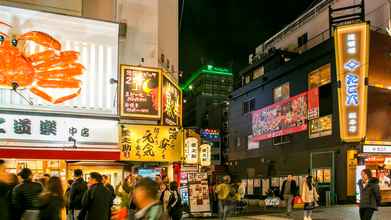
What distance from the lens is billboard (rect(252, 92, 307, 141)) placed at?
35.7 m

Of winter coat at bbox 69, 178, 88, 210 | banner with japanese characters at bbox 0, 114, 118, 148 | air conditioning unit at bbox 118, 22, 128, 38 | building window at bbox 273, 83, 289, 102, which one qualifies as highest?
building window at bbox 273, 83, 289, 102

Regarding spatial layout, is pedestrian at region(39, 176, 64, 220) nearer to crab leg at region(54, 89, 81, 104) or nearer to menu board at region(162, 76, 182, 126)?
crab leg at region(54, 89, 81, 104)

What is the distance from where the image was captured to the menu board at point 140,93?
48.9 ft

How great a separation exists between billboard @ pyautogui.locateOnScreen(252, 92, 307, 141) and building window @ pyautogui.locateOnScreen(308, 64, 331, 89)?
109 centimetres

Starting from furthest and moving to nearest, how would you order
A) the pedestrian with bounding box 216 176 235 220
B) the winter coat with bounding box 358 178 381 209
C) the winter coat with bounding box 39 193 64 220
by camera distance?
the pedestrian with bounding box 216 176 235 220 < the winter coat with bounding box 358 178 381 209 < the winter coat with bounding box 39 193 64 220

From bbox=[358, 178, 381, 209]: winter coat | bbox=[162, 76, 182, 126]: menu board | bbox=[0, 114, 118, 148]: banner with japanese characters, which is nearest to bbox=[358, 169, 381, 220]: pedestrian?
bbox=[358, 178, 381, 209]: winter coat

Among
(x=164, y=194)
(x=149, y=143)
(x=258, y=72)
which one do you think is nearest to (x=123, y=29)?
(x=149, y=143)

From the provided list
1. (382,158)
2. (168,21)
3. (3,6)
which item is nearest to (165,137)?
(168,21)

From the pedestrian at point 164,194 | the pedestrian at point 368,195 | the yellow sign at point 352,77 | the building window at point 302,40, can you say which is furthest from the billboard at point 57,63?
the building window at point 302,40

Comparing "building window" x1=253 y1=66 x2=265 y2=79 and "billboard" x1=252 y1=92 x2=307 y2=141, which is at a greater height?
"building window" x1=253 y1=66 x2=265 y2=79

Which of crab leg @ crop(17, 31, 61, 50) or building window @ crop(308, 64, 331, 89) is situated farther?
building window @ crop(308, 64, 331, 89)

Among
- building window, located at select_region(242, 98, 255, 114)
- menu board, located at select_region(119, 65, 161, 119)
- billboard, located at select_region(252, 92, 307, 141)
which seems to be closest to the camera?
menu board, located at select_region(119, 65, 161, 119)

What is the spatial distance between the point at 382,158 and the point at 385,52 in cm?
672

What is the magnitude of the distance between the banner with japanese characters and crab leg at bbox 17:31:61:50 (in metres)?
2.14
